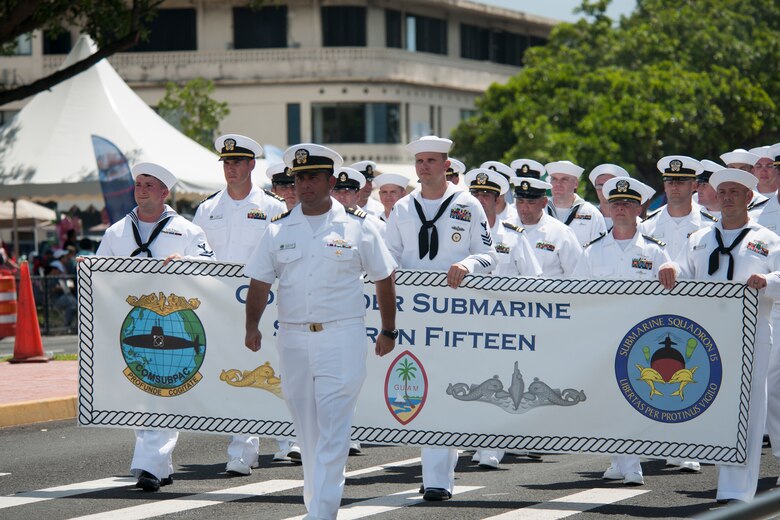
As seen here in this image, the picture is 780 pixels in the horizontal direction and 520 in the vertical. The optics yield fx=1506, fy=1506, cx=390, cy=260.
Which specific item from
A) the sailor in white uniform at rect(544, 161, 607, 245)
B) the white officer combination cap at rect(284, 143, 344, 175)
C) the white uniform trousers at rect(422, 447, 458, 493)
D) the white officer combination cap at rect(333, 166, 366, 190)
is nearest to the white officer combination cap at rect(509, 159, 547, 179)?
the sailor in white uniform at rect(544, 161, 607, 245)

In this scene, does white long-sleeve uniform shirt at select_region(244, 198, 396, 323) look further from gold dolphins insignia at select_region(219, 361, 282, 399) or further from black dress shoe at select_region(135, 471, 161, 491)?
black dress shoe at select_region(135, 471, 161, 491)

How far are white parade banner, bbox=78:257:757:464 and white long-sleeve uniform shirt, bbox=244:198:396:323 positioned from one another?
170 cm

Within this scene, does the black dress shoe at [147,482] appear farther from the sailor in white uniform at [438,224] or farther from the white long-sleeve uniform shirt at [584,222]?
the white long-sleeve uniform shirt at [584,222]

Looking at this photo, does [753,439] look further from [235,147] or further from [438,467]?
[235,147]

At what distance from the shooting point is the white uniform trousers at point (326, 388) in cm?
871

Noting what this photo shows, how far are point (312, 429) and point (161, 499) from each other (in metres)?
1.80

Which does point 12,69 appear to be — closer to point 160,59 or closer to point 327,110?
point 160,59

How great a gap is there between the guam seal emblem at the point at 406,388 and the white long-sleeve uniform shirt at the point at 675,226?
3.77 m

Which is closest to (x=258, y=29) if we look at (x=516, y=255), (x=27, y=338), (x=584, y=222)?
(x=27, y=338)

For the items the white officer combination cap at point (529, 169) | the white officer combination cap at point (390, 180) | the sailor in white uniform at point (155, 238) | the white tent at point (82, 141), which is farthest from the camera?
the white tent at point (82, 141)

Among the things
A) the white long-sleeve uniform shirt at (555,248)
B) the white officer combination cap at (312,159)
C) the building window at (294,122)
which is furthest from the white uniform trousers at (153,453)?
the building window at (294,122)

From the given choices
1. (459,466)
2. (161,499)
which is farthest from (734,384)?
(161,499)

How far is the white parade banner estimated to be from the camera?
33.1ft

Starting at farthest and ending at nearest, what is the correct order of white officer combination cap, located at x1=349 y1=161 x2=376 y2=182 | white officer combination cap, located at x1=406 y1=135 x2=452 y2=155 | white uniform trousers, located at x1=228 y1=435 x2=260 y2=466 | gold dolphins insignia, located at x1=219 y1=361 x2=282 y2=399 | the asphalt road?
white officer combination cap, located at x1=349 y1=161 x2=376 y2=182
white uniform trousers, located at x1=228 y1=435 x2=260 y2=466
gold dolphins insignia, located at x1=219 y1=361 x2=282 y2=399
white officer combination cap, located at x1=406 y1=135 x2=452 y2=155
the asphalt road
